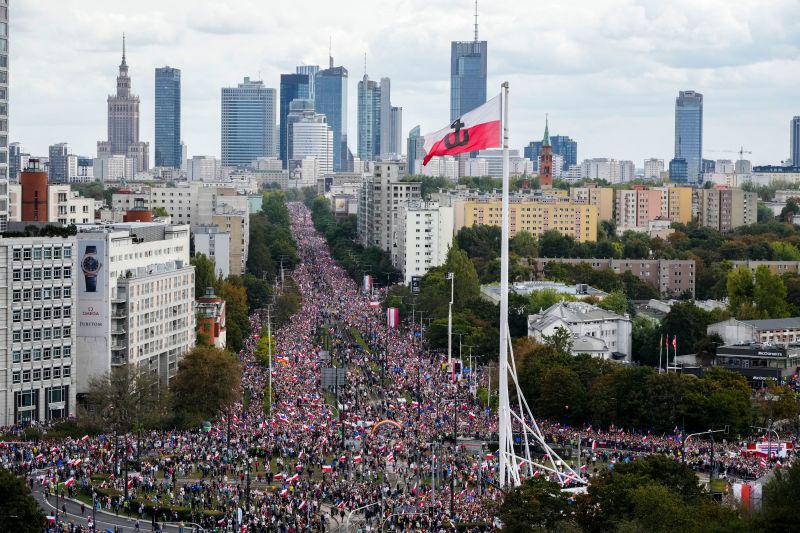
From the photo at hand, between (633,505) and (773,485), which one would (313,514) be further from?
(773,485)

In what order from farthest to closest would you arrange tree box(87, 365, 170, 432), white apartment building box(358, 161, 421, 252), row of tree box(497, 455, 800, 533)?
white apartment building box(358, 161, 421, 252), tree box(87, 365, 170, 432), row of tree box(497, 455, 800, 533)

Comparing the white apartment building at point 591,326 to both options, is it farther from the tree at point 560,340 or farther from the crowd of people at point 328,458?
the crowd of people at point 328,458

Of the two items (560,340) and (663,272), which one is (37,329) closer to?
(560,340)

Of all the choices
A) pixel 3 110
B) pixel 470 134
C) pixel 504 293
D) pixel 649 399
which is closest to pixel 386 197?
pixel 3 110

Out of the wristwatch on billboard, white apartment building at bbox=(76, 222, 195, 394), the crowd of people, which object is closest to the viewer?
the crowd of people

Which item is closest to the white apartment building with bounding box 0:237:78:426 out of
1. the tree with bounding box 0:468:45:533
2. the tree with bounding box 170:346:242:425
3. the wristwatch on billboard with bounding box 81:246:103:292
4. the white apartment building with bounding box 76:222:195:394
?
the wristwatch on billboard with bounding box 81:246:103:292

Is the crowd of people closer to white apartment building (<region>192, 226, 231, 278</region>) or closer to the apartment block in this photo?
white apartment building (<region>192, 226, 231, 278</region>)

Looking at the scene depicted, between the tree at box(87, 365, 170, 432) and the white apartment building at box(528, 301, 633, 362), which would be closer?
the tree at box(87, 365, 170, 432)

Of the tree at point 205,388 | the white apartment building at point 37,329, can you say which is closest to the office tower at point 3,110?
the white apartment building at point 37,329
